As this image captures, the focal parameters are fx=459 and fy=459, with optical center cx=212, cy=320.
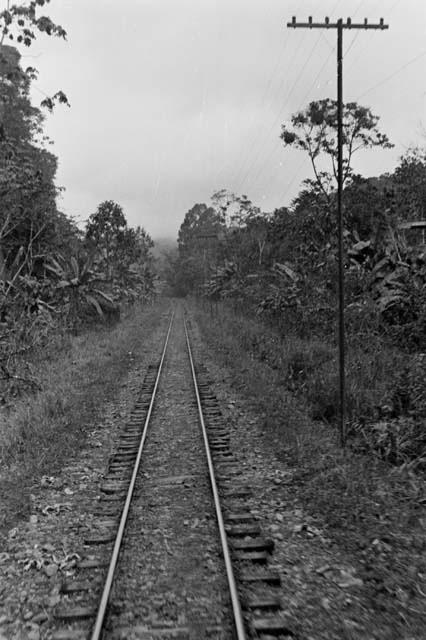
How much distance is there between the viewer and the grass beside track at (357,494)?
455 cm

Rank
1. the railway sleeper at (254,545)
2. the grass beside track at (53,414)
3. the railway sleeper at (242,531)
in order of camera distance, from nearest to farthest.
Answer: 1. the railway sleeper at (254,545)
2. the railway sleeper at (242,531)
3. the grass beside track at (53,414)

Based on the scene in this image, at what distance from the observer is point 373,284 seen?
16.6 m

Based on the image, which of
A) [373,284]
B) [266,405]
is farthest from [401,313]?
[266,405]

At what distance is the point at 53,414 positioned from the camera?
963 centimetres

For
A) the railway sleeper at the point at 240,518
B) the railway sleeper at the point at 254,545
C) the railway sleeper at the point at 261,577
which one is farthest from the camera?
the railway sleeper at the point at 240,518

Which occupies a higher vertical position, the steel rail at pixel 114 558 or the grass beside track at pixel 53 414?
the grass beside track at pixel 53 414

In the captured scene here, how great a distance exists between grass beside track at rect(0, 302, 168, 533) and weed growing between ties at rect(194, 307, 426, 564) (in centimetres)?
362

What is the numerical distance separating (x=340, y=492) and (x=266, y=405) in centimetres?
416

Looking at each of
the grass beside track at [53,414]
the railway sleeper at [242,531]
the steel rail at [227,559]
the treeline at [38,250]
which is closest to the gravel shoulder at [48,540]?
the grass beside track at [53,414]

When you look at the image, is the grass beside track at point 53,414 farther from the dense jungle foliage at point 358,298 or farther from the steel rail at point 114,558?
the dense jungle foliage at point 358,298

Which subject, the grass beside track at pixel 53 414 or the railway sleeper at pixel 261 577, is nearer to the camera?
the railway sleeper at pixel 261 577

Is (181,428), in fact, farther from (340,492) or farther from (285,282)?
(285,282)

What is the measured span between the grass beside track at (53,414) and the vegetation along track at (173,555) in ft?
3.37

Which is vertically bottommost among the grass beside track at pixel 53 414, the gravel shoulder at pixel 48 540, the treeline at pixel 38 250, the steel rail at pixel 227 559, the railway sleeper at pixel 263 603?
the gravel shoulder at pixel 48 540
